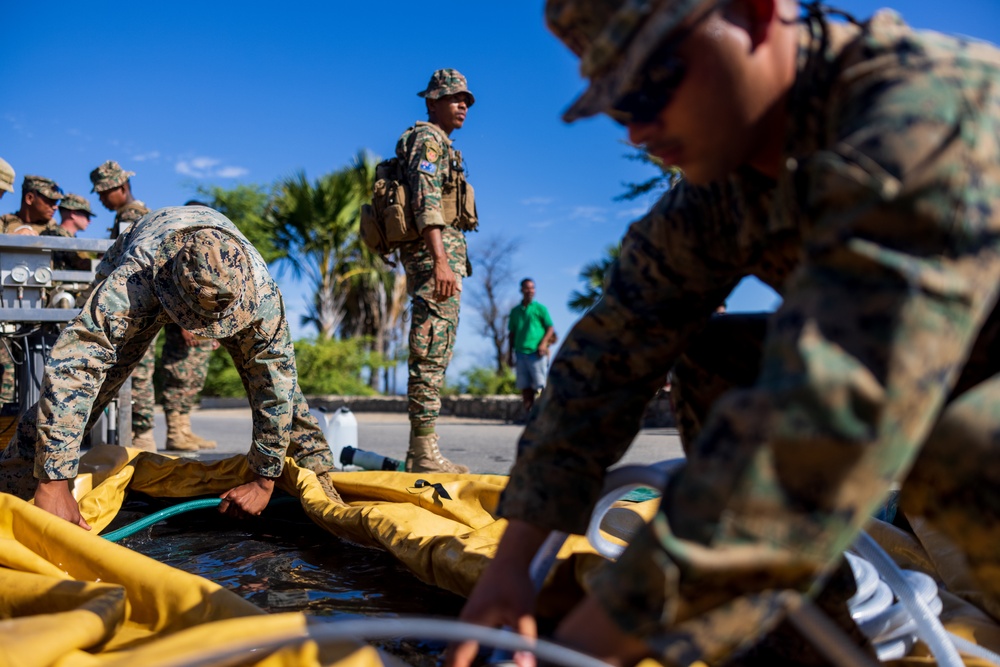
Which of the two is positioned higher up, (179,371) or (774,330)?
(774,330)

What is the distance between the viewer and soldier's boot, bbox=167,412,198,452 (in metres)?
6.33

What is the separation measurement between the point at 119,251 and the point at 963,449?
3087mm

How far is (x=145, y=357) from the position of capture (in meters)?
5.95

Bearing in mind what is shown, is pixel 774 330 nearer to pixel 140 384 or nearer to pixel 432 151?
pixel 432 151

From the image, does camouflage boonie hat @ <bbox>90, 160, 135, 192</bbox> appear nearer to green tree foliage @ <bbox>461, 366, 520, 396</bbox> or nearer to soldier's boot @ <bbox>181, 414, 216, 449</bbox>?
soldier's boot @ <bbox>181, 414, 216, 449</bbox>

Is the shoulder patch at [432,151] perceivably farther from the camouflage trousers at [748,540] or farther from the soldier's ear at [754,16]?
the camouflage trousers at [748,540]

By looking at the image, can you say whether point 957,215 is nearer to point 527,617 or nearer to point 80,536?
point 527,617

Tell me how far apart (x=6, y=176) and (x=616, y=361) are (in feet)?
18.8

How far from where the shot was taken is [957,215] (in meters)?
0.81

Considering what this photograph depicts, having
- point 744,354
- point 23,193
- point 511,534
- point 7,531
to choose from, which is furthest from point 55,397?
point 23,193

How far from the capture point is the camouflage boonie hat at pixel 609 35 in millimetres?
948

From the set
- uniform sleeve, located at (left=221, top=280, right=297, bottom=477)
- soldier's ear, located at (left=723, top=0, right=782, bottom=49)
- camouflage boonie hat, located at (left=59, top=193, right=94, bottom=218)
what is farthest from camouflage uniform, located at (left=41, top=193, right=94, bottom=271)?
soldier's ear, located at (left=723, top=0, right=782, bottom=49)

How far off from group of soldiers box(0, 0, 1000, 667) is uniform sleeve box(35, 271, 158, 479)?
189 cm

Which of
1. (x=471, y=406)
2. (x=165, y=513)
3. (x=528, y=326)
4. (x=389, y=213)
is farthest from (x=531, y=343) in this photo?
(x=165, y=513)
